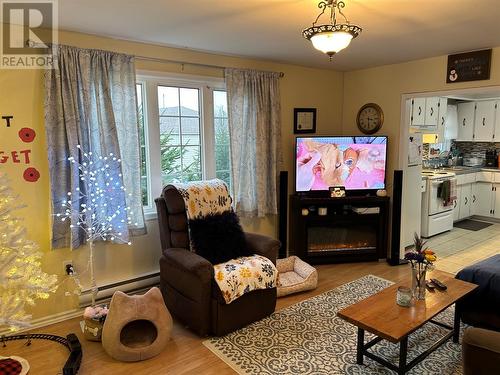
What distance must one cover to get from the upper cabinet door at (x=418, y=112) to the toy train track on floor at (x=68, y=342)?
4.83 m

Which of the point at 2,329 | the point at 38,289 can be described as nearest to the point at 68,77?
the point at 38,289

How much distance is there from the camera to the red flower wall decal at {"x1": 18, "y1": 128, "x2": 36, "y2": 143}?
2790mm

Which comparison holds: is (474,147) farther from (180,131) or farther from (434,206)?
(180,131)

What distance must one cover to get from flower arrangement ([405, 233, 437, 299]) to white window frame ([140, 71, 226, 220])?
2185 mm

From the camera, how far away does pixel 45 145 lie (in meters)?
2.89

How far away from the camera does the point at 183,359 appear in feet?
8.35

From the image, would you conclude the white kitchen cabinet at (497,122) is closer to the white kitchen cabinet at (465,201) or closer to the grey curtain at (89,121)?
the white kitchen cabinet at (465,201)

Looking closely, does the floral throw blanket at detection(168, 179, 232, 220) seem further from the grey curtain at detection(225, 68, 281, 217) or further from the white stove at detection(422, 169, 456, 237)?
the white stove at detection(422, 169, 456, 237)

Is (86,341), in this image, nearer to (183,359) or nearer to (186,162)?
(183,359)

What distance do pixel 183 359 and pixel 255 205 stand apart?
1947mm

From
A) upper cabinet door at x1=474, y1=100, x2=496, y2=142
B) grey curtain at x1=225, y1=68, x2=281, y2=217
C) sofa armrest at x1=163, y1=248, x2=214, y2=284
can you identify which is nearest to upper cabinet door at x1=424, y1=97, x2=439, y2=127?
upper cabinet door at x1=474, y1=100, x2=496, y2=142

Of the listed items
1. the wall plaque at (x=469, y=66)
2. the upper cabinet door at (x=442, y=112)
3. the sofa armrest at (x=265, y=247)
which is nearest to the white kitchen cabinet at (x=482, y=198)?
the upper cabinet door at (x=442, y=112)

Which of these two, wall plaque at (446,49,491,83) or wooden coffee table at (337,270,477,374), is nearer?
wooden coffee table at (337,270,477,374)

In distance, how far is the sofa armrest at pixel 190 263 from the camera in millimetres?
2689
